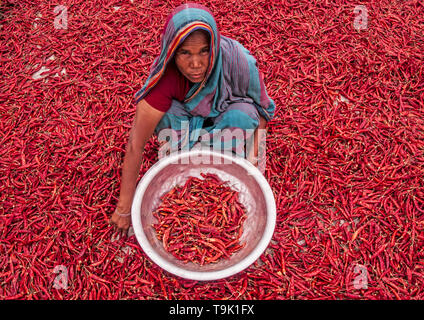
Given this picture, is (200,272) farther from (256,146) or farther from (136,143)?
(256,146)

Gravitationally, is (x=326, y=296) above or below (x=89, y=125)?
below

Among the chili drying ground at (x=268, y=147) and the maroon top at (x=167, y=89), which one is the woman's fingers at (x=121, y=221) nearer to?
the chili drying ground at (x=268, y=147)

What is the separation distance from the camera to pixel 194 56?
183 centimetres

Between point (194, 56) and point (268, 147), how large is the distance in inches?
50.6

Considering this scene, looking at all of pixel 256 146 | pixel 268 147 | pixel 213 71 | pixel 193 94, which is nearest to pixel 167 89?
pixel 193 94

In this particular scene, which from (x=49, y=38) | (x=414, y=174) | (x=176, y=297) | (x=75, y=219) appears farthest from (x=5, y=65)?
(x=414, y=174)

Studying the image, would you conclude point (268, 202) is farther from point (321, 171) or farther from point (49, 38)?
point (49, 38)

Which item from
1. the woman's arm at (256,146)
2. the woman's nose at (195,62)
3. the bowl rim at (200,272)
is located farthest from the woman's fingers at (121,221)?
the woman's nose at (195,62)

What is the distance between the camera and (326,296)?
89.7 inches

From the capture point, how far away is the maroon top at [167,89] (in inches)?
80.9

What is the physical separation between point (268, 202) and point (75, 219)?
1530 mm

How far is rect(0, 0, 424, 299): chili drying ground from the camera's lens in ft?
7.61

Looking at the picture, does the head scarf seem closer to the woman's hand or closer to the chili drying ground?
the chili drying ground

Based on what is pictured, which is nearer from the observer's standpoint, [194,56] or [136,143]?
[194,56]
